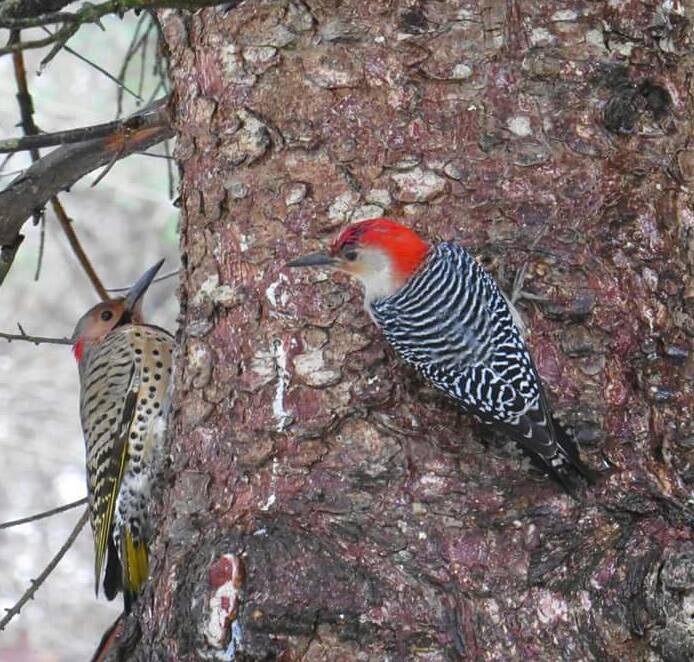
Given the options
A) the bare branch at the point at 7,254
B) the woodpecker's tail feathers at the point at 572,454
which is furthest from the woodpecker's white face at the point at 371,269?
the bare branch at the point at 7,254

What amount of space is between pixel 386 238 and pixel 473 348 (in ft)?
1.27

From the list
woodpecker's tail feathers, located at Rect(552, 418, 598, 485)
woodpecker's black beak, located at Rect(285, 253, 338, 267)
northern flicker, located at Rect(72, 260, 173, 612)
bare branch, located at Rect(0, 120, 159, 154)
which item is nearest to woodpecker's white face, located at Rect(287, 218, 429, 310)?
woodpecker's black beak, located at Rect(285, 253, 338, 267)

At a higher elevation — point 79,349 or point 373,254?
point 373,254

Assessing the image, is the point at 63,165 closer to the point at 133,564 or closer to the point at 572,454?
the point at 133,564

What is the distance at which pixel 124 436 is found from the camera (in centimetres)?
407

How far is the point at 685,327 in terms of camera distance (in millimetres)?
3000

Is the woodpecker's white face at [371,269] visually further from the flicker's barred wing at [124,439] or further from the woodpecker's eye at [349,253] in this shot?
the flicker's barred wing at [124,439]

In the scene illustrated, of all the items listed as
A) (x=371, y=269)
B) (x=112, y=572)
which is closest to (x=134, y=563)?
(x=112, y=572)

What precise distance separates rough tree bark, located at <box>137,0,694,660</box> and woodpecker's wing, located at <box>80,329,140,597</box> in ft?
3.29

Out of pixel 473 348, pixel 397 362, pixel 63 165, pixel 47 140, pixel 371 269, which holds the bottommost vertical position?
pixel 473 348

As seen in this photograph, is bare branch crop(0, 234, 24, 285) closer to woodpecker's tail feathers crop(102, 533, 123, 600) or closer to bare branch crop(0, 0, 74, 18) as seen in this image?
bare branch crop(0, 0, 74, 18)

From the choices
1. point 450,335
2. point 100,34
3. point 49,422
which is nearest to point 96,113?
point 100,34

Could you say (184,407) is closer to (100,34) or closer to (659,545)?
(659,545)

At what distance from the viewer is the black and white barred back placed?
9.16 ft
